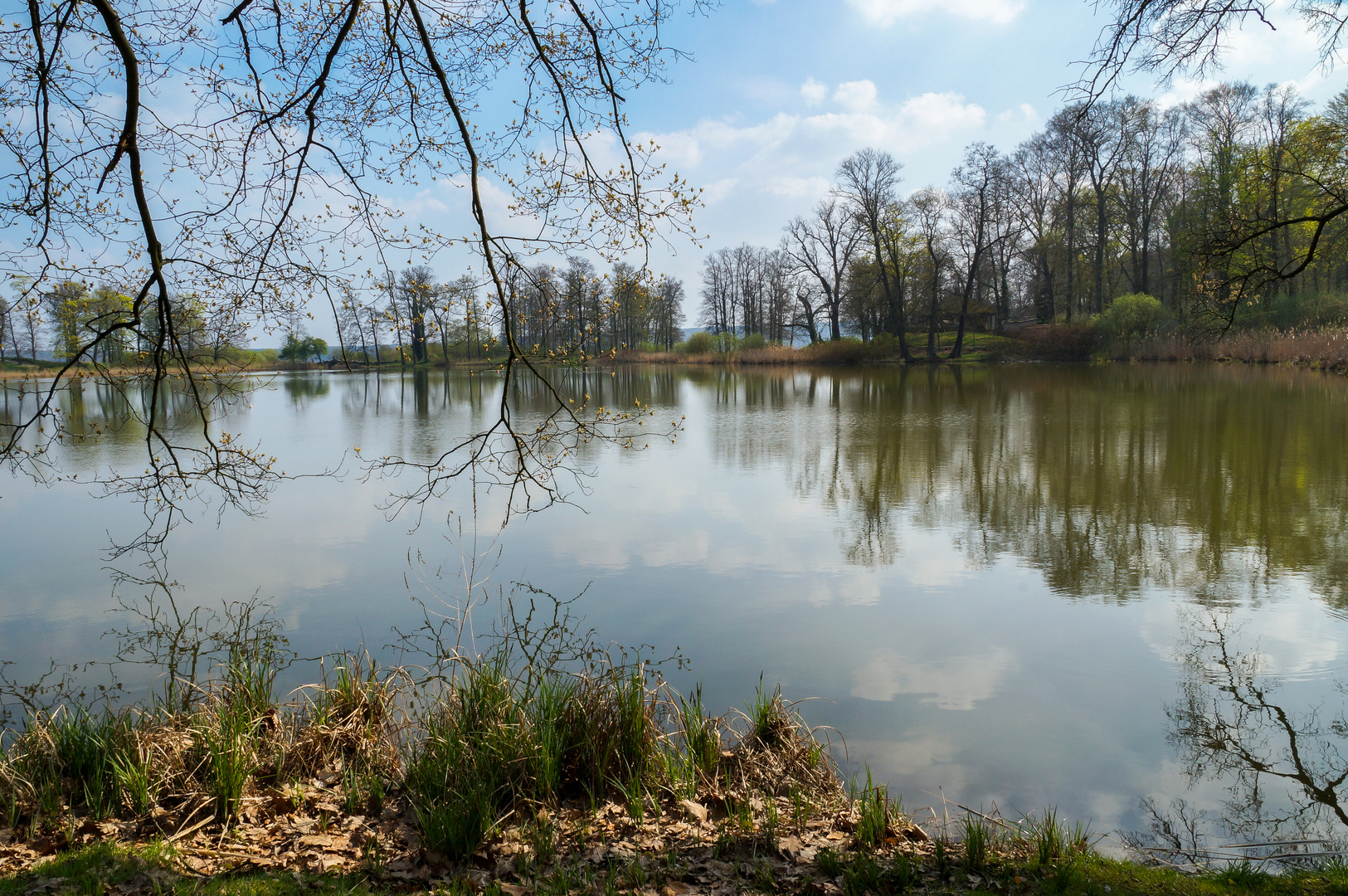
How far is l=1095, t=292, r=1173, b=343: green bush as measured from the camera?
3538 centimetres

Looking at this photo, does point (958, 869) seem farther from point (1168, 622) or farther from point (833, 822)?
point (1168, 622)

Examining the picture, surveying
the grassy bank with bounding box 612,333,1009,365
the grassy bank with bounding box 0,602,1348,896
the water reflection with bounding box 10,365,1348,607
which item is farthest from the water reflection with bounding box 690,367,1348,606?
the grassy bank with bounding box 612,333,1009,365

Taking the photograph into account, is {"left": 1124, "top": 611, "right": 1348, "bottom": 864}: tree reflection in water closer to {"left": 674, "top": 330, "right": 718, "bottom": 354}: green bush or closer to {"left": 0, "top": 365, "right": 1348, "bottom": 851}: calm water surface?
{"left": 0, "top": 365, "right": 1348, "bottom": 851}: calm water surface

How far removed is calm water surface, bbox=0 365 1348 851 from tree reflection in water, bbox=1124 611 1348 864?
0.06ft

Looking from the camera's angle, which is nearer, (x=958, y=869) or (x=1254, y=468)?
(x=958, y=869)

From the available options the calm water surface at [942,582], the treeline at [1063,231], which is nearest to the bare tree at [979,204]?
the treeline at [1063,231]

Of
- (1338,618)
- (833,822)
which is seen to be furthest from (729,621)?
(1338,618)

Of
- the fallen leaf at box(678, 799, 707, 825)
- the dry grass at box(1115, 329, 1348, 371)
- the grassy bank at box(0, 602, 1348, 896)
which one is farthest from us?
the dry grass at box(1115, 329, 1348, 371)

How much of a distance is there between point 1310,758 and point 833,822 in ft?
8.34

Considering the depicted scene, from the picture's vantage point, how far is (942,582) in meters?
6.77

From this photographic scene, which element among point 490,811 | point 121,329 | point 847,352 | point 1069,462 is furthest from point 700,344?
point 490,811

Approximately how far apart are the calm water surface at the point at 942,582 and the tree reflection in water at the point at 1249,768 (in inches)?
0.7

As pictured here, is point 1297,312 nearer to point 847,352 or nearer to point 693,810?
point 847,352

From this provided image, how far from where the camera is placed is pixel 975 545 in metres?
7.81
